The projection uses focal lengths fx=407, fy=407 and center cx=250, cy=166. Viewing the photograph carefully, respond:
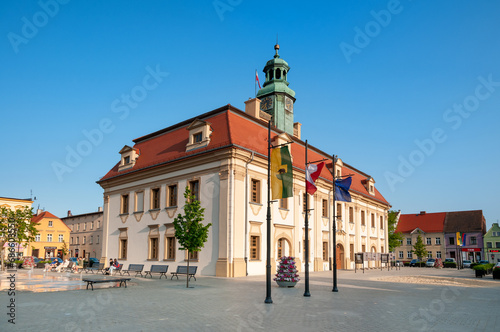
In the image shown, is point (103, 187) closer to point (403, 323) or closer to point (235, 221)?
point (235, 221)

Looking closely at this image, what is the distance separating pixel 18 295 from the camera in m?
15.8

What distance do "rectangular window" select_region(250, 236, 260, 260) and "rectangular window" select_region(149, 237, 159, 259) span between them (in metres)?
8.65

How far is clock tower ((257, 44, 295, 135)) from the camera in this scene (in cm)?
4297

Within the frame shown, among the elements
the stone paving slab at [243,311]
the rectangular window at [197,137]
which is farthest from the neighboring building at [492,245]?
the stone paving slab at [243,311]

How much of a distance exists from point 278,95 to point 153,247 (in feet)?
66.6

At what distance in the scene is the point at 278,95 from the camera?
4312 centimetres

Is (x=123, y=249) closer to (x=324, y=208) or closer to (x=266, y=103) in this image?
(x=324, y=208)

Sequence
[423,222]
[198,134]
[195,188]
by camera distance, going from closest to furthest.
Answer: [195,188], [198,134], [423,222]

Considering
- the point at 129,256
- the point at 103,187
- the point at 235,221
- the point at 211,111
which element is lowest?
the point at 129,256

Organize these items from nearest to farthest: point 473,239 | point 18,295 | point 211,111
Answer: point 18,295, point 211,111, point 473,239

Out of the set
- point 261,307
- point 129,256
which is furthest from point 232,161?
point 261,307

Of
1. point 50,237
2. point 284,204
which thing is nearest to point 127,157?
point 284,204

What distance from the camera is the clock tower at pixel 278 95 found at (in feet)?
141

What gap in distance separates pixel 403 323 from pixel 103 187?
35.0 meters
